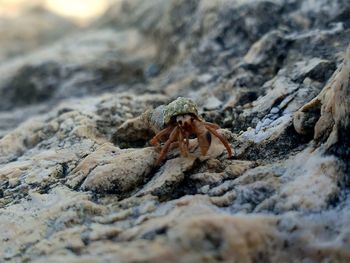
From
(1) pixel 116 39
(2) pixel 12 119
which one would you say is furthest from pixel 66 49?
(2) pixel 12 119

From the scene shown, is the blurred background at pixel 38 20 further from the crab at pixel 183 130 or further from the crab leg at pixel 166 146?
the crab leg at pixel 166 146

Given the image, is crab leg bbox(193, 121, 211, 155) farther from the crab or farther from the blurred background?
the blurred background

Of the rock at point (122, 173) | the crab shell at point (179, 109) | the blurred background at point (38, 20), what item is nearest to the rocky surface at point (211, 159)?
the rock at point (122, 173)

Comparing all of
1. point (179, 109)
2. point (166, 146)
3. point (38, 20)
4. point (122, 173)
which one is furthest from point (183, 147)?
point (38, 20)

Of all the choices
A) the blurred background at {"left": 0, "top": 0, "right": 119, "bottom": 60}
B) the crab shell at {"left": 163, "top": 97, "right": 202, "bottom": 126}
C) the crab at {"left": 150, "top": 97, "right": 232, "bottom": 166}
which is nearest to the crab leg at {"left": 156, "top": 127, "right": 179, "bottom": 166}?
the crab at {"left": 150, "top": 97, "right": 232, "bottom": 166}

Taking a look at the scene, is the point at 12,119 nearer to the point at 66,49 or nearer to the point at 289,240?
the point at 66,49

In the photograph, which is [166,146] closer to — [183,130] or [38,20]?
[183,130]
